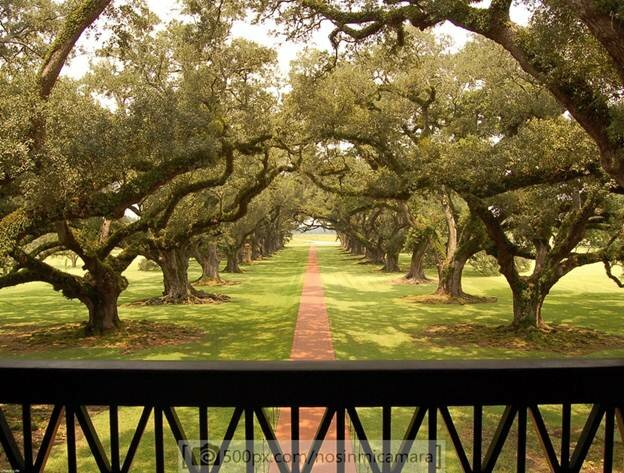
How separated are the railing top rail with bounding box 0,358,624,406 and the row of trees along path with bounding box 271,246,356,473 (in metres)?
0.49

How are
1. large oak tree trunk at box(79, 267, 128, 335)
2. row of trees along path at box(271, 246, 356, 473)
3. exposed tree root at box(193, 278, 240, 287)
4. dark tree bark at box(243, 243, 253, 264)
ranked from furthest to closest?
dark tree bark at box(243, 243, 253, 264) → exposed tree root at box(193, 278, 240, 287) → large oak tree trunk at box(79, 267, 128, 335) → row of trees along path at box(271, 246, 356, 473)

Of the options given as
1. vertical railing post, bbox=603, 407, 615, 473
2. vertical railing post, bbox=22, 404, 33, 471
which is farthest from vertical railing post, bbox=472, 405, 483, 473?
vertical railing post, bbox=22, 404, 33, 471

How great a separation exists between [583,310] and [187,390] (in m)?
25.8

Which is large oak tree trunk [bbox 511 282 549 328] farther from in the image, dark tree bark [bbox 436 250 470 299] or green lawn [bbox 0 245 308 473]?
green lawn [bbox 0 245 308 473]

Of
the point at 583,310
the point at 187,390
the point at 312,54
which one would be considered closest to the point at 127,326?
the point at 312,54

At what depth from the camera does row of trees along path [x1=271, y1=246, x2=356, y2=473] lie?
7.29 meters

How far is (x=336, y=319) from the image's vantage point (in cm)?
2086

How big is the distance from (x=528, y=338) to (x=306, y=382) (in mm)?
16943

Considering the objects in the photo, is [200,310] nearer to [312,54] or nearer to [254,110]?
[254,110]

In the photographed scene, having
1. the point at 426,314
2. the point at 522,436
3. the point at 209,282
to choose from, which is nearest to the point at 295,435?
the point at 522,436

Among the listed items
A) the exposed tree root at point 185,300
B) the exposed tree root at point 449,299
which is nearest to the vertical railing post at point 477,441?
the exposed tree root at point 449,299

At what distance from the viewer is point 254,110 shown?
18719mm

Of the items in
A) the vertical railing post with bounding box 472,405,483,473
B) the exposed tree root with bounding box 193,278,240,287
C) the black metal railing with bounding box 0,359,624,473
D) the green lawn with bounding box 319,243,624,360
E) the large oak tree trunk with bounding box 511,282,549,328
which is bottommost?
the green lawn with bounding box 319,243,624,360

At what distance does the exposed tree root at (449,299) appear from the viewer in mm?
26156
